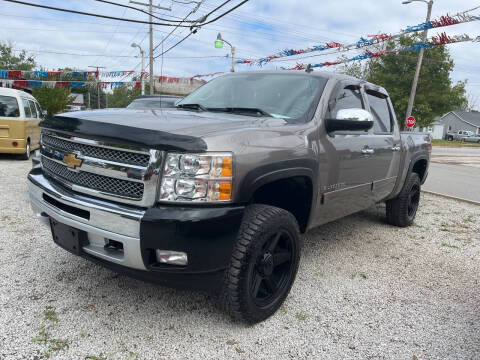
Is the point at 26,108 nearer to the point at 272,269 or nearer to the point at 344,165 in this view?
the point at 344,165

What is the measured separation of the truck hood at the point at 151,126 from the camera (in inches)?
82.3

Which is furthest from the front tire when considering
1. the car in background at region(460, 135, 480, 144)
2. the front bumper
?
the car in background at region(460, 135, 480, 144)

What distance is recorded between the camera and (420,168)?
5590 millimetres

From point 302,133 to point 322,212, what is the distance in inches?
30.5

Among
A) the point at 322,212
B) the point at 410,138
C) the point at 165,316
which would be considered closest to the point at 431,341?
the point at 322,212

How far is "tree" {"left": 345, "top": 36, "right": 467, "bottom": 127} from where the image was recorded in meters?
29.9

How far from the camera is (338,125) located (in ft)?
9.91

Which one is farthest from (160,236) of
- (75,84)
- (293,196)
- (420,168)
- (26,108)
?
(75,84)

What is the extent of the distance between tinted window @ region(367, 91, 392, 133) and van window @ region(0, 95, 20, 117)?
8281 millimetres

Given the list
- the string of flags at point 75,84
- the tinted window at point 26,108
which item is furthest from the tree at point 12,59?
the tinted window at point 26,108

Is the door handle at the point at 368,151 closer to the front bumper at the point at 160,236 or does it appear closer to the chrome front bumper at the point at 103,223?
the front bumper at the point at 160,236

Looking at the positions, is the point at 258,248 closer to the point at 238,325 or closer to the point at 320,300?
the point at 238,325

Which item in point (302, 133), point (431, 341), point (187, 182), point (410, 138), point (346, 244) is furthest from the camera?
point (410, 138)

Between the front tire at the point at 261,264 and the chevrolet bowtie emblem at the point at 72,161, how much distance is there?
110 cm
